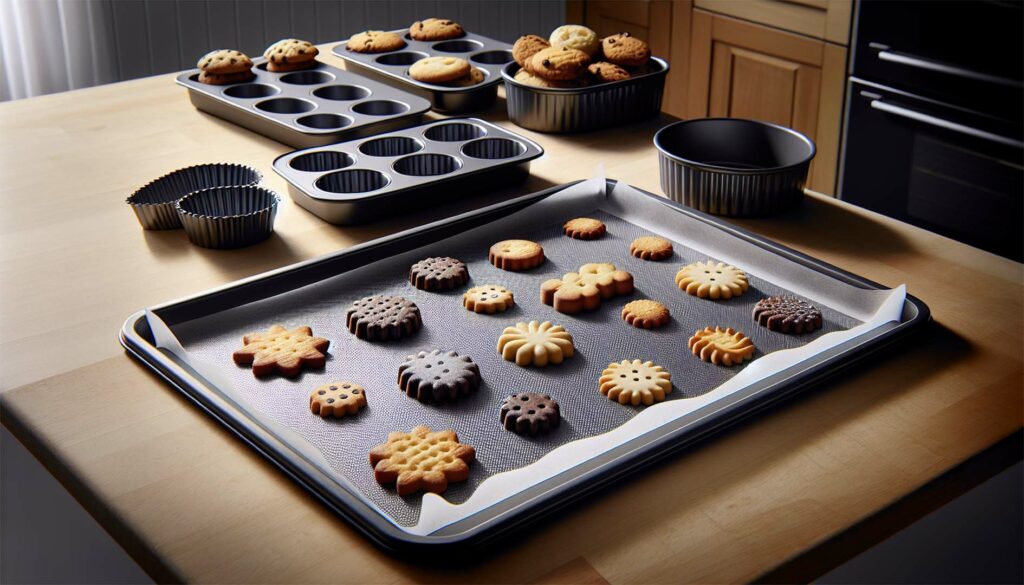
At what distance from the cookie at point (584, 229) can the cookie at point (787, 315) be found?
26cm

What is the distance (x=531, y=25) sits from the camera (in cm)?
355

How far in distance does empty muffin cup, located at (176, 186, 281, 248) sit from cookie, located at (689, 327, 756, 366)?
0.57m

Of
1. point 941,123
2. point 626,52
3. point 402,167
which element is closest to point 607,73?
point 626,52

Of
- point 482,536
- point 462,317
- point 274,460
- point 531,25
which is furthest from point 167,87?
point 531,25

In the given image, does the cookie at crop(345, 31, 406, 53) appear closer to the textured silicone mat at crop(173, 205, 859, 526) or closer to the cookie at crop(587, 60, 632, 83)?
the cookie at crop(587, 60, 632, 83)

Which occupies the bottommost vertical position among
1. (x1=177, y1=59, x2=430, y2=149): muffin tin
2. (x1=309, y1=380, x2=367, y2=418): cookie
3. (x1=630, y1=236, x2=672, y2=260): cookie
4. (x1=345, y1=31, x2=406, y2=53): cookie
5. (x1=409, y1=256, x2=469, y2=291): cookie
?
(x1=309, y1=380, x2=367, y2=418): cookie

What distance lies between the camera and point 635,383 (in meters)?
0.88

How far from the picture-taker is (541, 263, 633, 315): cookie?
3.41 feet

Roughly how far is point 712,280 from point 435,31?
3.24 feet

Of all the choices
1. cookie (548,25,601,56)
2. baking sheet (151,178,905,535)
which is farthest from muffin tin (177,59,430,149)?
baking sheet (151,178,905,535)

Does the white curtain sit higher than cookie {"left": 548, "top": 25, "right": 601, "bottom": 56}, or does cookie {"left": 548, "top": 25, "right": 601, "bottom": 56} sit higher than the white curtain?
cookie {"left": 548, "top": 25, "right": 601, "bottom": 56}

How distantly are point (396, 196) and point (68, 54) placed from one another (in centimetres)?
186

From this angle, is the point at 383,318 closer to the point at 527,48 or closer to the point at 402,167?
the point at 402,167

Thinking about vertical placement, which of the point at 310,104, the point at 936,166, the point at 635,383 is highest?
the point at 310,104
